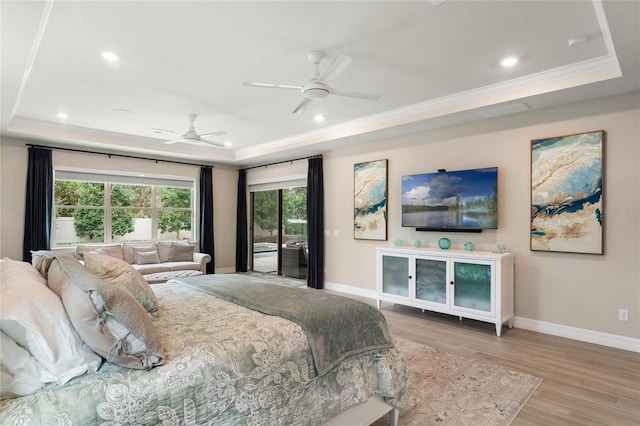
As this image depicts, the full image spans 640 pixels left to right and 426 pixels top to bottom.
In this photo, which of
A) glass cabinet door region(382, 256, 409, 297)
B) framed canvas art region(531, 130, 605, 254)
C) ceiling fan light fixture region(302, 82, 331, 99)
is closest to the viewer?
ceiling fan light fixture region(302, 82, 331, 99)

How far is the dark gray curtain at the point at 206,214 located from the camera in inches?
300

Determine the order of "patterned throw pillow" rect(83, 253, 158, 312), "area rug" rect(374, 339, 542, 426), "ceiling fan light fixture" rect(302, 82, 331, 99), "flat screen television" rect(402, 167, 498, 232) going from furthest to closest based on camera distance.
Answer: "flat screen television" rect(402, 167, 498, 232) → "ceiling fan light fixture" rect(302, 82, 331, 99) → "area rug" rect(374, 339, 542, 426) → "patterned throw pillow" rect(83, 253, 158, 312)

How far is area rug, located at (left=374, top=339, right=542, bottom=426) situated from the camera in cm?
231

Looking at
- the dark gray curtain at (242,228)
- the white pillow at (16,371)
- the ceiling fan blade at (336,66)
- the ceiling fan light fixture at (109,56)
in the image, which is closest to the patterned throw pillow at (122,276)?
the white pillow at (16,371)

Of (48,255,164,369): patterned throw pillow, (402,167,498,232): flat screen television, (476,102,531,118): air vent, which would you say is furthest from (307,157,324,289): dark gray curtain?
(48,255,164,369): patterned throw pillow

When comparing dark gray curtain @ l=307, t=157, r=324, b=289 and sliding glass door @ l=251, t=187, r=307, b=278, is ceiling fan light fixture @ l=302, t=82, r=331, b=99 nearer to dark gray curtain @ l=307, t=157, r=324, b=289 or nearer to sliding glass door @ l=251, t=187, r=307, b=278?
dark gray curtain @ l=307, t=157, r=324, b=289

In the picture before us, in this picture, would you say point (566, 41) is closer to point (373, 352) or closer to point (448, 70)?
point (448, 70)

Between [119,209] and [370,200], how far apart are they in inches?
189

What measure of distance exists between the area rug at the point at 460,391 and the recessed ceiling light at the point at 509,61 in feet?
Answer: 9.18

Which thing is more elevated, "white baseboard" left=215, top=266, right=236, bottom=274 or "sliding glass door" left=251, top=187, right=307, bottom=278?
"sliding glass door" left=251, top=187, right=307, bottom=278

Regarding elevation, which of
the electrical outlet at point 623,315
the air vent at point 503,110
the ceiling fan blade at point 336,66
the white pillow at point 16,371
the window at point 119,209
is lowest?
the electrical outlet at point 623,315

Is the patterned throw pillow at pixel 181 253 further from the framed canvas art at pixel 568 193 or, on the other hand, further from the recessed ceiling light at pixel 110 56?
the framed canvas art at pixel 568 193

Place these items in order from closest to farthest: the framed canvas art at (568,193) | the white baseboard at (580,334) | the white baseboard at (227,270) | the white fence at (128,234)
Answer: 1. the white baseboard at (580,334)
2. the framed canvas art at (568,193)
3. the white fence at (128,234)
4. the white baseboard at (227,270)

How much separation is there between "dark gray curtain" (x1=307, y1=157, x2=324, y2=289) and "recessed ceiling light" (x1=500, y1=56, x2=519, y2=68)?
3.65 metres
